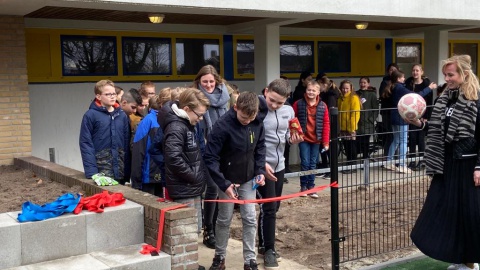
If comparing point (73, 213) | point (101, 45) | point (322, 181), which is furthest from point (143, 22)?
point (73, 213)

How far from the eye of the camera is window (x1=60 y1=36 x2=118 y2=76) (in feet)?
32.0

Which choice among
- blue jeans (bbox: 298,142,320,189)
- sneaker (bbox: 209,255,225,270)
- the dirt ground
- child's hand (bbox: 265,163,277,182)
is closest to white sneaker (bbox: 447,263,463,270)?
the dirt ground

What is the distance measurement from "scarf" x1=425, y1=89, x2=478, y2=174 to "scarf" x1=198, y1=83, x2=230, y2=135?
224 cm

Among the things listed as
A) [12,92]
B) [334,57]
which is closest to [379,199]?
[12,92]

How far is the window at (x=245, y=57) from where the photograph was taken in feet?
38.5

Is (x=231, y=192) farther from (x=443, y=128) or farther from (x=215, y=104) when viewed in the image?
(x=443, y=128)

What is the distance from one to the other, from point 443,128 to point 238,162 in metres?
1.80

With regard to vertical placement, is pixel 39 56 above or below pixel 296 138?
above

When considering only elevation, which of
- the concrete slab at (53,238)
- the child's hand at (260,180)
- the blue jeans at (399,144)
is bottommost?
the concrete slab at (53,238)

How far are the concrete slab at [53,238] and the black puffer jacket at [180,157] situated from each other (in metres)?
0.82

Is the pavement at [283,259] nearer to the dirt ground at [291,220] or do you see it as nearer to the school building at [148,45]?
the dirt ground at [291,220]

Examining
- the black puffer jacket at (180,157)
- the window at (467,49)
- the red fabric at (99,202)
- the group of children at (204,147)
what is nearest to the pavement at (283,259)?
the group of children at (204,147)

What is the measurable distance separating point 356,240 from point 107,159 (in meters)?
2.86

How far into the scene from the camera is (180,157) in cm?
486
